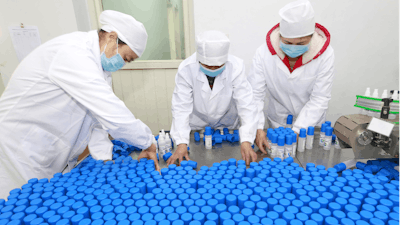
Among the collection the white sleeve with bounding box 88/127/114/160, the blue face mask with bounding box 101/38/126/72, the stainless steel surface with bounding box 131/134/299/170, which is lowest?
the stainless steel surface with bounding box 131/134/299/170

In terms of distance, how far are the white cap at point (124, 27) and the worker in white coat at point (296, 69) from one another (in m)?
1.04

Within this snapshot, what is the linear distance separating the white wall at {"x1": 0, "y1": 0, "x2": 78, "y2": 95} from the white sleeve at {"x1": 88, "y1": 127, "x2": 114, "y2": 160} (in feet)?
4.92

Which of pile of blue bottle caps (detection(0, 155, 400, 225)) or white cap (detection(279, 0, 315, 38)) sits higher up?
white cap (detection(279, 0, 315, 38))

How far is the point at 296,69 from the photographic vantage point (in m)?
1.73

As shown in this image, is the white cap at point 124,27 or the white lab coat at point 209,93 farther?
the white lab coat at point 209,93

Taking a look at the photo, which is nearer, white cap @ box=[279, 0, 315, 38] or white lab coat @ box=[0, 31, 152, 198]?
white lab coat @ box=[0, 31, 152, 198]

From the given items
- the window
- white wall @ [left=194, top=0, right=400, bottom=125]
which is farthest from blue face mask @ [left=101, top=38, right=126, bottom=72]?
the window

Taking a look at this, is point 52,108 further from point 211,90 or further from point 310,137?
point 310,137

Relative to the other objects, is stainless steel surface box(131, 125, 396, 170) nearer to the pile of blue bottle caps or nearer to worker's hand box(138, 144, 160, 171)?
worker's hand box(138, 144, 160, 171)

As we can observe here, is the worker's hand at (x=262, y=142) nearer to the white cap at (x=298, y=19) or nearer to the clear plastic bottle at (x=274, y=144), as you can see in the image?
the clear plastic bottle at (x=274, y=144)

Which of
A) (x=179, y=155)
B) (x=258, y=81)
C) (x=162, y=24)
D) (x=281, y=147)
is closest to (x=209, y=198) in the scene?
(x=179, y=155)

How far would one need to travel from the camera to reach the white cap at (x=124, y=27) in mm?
1155

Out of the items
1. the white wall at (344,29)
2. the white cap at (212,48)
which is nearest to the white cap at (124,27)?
the white cap at (212,48)

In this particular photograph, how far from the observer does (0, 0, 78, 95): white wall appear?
2010mm
